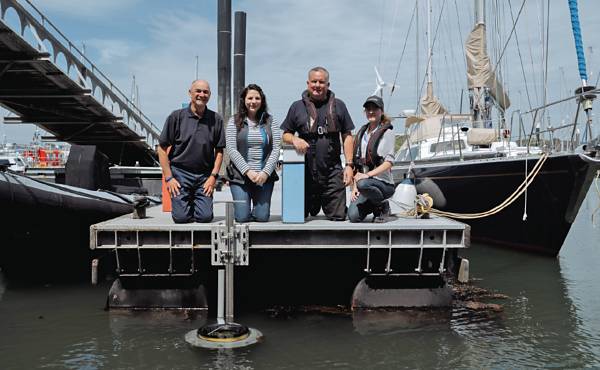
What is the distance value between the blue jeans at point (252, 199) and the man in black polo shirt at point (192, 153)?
1.02 ft

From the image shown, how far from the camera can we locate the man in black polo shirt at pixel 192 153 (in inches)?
250

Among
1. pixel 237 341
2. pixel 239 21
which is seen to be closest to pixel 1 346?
pixel 237 341

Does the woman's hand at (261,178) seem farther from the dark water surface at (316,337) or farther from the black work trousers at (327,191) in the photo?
the dark water surface at (316,337)

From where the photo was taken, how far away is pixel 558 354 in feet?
18.0

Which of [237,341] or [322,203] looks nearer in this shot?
[237,341]

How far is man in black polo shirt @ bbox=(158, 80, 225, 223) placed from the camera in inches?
250

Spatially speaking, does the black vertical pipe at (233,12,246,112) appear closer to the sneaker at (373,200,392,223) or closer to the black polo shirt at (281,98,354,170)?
the black polo shirt at (281,98,354,170)

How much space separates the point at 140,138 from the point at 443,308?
47.8 ft

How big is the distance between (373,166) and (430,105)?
1542 cm

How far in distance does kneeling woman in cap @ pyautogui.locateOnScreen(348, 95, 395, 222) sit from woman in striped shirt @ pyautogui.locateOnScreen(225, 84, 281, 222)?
102 cm

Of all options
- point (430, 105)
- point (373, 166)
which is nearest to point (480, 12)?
point (430, 105)

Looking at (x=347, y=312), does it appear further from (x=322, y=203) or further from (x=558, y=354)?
(x=558, y=354)

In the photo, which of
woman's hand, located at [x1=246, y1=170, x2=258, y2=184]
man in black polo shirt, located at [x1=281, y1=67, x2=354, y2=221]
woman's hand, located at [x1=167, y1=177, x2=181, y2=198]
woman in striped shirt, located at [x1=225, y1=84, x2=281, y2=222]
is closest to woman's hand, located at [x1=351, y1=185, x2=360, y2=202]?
man in black polo shirt, located at [x1=281, y1=67, x2=354, y2=221]

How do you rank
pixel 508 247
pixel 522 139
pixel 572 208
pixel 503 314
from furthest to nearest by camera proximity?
pixel 522 139 < pixel 508 247 < pixel 572 208 < pixel 503 314
